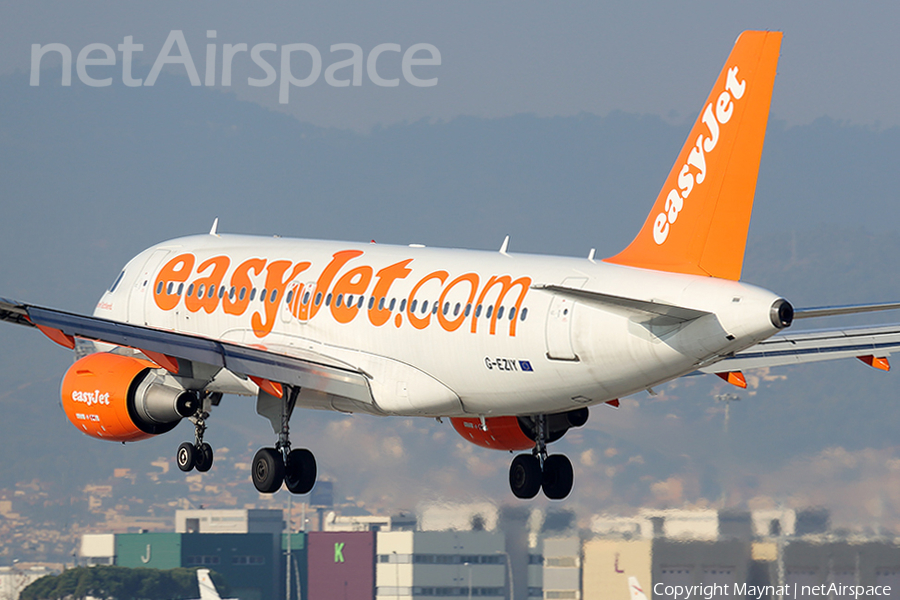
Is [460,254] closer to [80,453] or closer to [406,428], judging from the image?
[406,428]

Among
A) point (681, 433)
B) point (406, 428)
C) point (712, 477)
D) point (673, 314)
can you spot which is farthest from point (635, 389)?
point (406, 428)

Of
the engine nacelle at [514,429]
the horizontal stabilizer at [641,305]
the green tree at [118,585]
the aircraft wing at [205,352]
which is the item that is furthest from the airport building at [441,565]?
the horizontal stabilizer at [641,305]

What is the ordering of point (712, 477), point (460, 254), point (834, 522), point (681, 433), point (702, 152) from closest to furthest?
point (702, 152) → point (460, 254) → point (834, 522) → point (712, 477) → point (681, 433)

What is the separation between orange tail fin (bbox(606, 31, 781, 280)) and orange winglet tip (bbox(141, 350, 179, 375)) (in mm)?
11518

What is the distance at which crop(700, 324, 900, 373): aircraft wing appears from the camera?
119ft

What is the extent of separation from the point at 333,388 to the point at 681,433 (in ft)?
155

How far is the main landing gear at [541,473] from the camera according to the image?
3788cm

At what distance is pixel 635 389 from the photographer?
31422 millimetres

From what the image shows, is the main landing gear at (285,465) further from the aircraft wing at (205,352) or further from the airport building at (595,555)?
the airport building at (595,555)

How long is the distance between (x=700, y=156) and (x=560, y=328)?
4.35 metres

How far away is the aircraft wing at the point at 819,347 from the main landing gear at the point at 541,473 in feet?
13.8

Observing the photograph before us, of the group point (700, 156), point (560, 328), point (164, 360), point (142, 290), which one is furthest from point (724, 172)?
point (142, 290)

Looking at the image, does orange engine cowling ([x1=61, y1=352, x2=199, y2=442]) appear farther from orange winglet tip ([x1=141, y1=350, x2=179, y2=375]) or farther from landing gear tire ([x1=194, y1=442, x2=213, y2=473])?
orange winglet tip ([x1=141, y1=350, x2=179, y2=375])

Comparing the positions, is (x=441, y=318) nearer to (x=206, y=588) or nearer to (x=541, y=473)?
(x=541, y=473)
